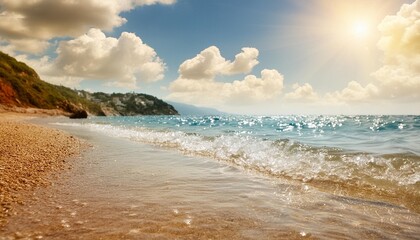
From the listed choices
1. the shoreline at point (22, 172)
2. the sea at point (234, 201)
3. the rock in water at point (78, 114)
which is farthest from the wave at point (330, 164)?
the rock in water at point (78, 114)

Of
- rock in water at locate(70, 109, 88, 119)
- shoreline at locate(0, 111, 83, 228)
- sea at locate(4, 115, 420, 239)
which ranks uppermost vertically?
rock in water at locate(70, 109, 88, 119)

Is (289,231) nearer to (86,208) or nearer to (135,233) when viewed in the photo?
(135,233)

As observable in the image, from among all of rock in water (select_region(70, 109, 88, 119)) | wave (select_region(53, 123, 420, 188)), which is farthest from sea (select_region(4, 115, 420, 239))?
rock in water (select_region(70, 109, 88, 119))

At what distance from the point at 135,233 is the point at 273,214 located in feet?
9.20

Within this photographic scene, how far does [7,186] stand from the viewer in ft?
24.1

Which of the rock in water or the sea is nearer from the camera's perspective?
the sea

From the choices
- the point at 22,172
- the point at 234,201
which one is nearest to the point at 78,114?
the point at 22,172

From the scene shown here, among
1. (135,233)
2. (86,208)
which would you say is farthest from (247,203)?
(86,208)

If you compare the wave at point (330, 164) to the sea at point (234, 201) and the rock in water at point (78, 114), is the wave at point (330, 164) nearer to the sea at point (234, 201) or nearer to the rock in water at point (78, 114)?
the sea at point (234, 201)

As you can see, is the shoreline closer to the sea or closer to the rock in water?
the sea

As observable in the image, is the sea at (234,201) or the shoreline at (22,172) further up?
the shoreline at (22,172)

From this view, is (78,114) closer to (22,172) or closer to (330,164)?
(22,172)

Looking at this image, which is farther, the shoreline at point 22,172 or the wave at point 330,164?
the wave at point 330,164

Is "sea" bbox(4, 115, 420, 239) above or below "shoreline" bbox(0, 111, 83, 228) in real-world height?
below
